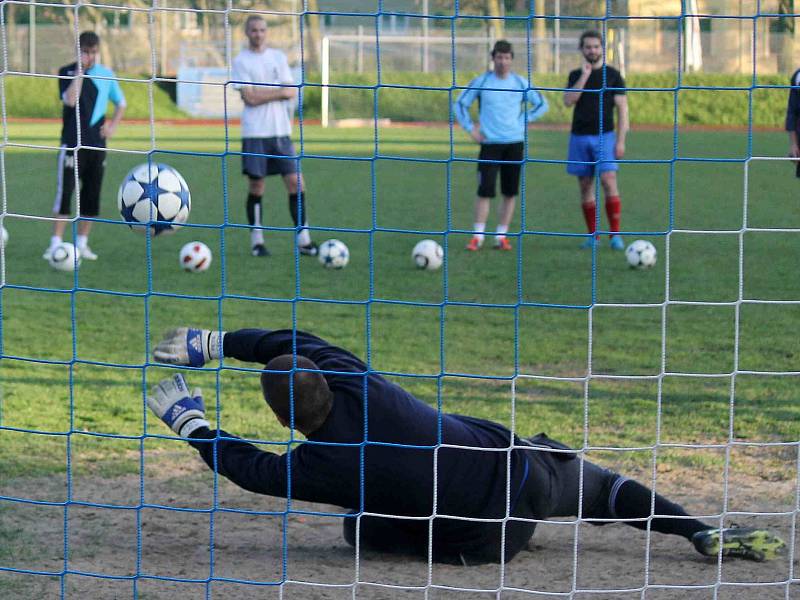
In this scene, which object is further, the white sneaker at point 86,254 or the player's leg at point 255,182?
the player's leg at point 255,182

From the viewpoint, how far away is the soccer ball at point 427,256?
32.2 ft

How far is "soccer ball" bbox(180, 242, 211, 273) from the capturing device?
9.56m

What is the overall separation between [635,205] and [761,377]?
870 centimetres

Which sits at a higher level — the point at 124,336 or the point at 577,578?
the point at 124,336

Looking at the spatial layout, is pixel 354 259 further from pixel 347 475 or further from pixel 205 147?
pixel 205 147

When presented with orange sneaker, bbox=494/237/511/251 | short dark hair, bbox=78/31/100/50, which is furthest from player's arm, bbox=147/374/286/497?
orange sneaker, bbox=494/237/511/251

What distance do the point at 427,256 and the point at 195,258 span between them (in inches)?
74.0

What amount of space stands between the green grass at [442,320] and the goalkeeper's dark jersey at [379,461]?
196mm

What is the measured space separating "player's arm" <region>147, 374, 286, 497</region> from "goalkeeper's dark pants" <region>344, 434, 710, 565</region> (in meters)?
0.46

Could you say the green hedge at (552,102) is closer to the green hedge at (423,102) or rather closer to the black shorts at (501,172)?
the green hedge at (423,102)

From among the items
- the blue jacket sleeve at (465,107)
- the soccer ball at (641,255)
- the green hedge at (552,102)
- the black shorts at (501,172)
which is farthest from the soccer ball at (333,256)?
the green hedge at (552,102)

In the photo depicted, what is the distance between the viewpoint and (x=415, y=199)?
15.1 m

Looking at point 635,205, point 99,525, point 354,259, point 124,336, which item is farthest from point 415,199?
point 99,525

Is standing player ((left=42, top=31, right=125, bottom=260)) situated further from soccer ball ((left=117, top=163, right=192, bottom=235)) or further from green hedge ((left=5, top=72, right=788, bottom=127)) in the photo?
green hedge ((left=5, top=72, right=788, bottom=127))
